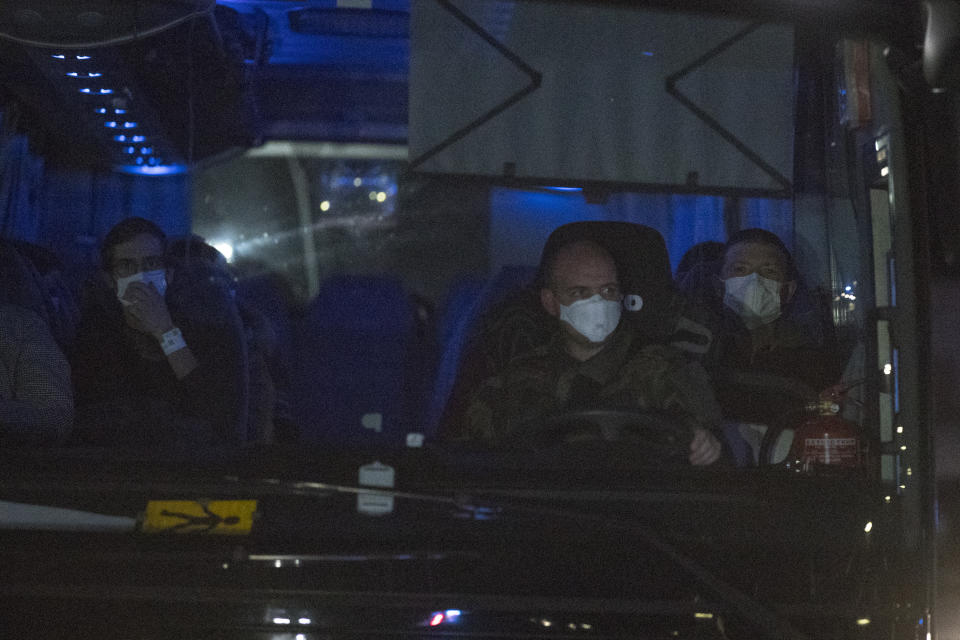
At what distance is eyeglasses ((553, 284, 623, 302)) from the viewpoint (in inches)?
132

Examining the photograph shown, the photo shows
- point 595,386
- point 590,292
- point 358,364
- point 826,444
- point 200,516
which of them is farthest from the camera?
point 590,292

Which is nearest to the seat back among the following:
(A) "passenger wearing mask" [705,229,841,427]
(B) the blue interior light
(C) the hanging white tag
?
(C) the hanging white tag

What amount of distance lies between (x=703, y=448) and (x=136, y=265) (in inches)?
58.5

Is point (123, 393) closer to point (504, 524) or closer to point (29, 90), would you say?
point (29, 90)

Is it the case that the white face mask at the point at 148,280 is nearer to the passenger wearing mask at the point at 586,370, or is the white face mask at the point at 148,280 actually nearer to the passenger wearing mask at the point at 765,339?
the passenger wearing mask at the point at 586,370

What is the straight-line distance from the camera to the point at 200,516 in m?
2.74

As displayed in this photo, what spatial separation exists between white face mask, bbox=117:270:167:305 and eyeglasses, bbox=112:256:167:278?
1cm

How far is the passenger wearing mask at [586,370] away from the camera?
10.4ft

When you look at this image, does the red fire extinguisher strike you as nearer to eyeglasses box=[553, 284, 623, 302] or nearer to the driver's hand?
the driver's hand

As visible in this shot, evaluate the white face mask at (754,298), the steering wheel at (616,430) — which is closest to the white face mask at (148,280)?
the steering wheel at (616,430)

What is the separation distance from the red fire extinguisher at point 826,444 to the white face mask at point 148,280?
1599 millimetres

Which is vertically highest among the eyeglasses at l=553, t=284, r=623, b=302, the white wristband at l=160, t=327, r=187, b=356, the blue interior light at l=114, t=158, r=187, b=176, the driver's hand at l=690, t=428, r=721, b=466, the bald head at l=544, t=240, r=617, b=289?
the blue interior light at l=114, t=158, r=187, b=176

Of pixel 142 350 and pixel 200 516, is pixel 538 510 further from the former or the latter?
pixel 142 350

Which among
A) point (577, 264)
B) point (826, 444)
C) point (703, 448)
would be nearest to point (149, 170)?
point (577, 264)
